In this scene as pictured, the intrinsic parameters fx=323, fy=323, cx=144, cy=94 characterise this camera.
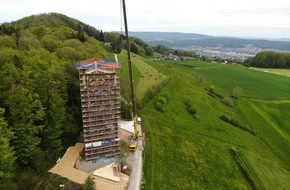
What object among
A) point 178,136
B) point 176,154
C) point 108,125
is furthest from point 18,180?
point 178,136

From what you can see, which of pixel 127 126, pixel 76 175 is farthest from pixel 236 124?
pixel 76 175

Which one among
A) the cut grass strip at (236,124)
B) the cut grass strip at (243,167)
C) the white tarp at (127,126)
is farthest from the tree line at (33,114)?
the cut grass strip at (236,124)

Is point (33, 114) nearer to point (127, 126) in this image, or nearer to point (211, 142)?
point (127, 126)

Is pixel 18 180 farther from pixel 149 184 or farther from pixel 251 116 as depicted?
pixel 251 116

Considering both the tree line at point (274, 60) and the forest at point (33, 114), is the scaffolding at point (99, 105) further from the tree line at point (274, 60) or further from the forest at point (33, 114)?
the tree line at point (274, 60)

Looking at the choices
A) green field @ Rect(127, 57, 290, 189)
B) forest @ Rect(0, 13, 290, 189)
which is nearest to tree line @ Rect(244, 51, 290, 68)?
green field @ Rect(127, 57, 290, 189)
